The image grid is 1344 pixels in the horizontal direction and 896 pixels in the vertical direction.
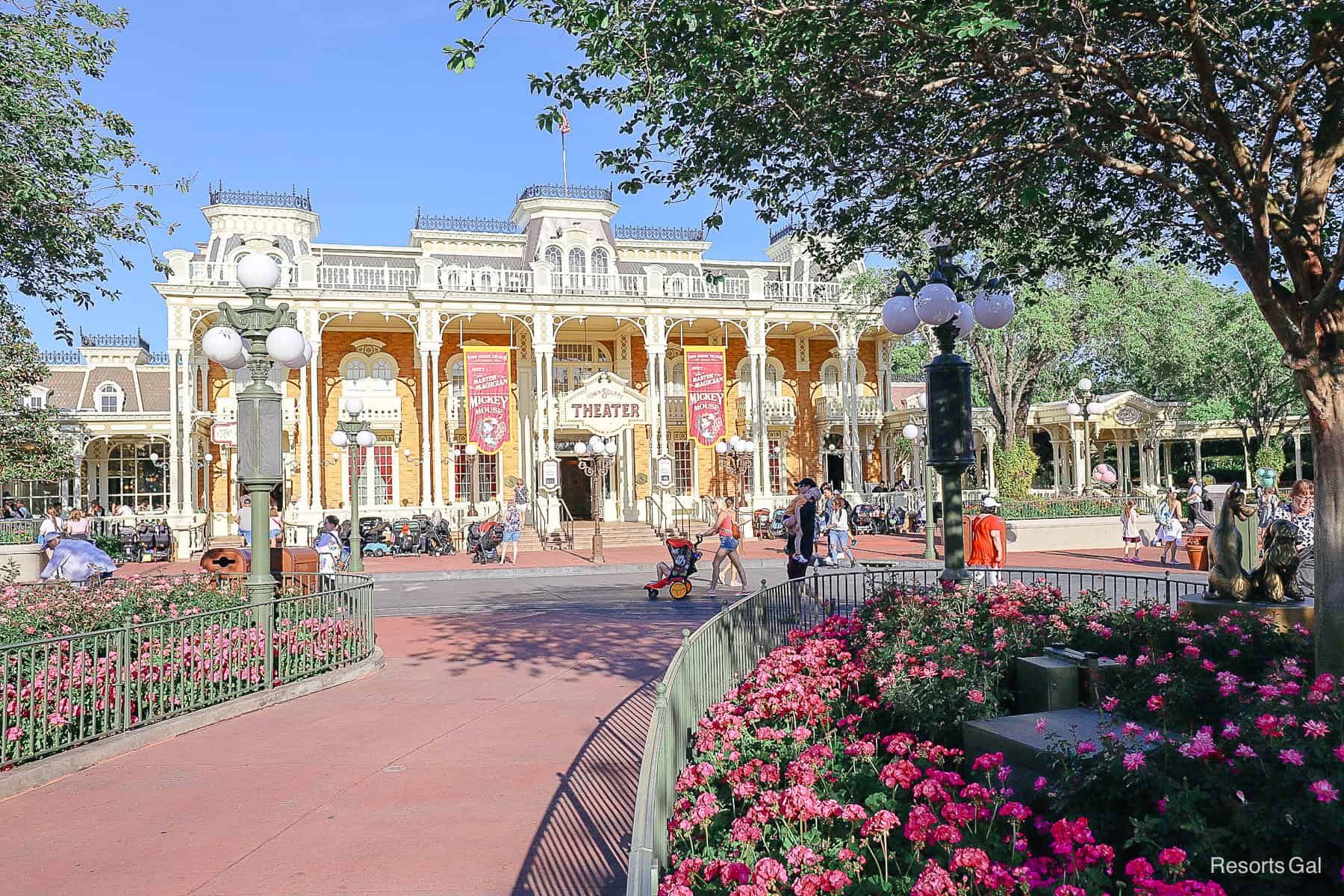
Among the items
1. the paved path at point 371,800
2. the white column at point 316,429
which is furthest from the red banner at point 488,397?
the paved path at point 371,800

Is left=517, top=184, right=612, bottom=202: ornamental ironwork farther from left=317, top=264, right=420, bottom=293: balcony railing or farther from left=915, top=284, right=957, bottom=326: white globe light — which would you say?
left=915, top=284, right=957, bottom=326: white globe light

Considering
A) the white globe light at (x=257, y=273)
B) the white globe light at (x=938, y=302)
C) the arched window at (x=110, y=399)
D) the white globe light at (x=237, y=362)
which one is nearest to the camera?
the white globe light at (x=938, y=302)

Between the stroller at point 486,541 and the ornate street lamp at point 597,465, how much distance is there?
2461 mm

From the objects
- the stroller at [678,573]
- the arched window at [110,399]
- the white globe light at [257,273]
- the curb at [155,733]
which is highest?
the arched window at [110,399]

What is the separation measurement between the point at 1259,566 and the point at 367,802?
5895 mm

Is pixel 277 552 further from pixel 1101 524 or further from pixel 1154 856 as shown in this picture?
pixel 1101 524

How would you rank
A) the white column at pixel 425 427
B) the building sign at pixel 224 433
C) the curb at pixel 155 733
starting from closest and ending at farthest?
the curb at pixel 155 733 < the building sign at pixel 224 433 < the white column at pixel 425 427

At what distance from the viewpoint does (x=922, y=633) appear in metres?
6.11

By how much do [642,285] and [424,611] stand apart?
19.0 m

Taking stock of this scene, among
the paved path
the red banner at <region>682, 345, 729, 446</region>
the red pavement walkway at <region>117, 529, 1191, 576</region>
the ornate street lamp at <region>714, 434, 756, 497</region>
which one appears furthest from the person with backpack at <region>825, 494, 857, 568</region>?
the paved path

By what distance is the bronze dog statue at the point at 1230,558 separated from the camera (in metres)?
6.13

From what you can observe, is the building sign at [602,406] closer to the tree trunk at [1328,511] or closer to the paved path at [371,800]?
the paved path at [371,800]

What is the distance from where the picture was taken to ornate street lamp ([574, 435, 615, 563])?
2206 cm

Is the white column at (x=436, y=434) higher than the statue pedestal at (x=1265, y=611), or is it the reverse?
the white column at (x=436, y=434)
